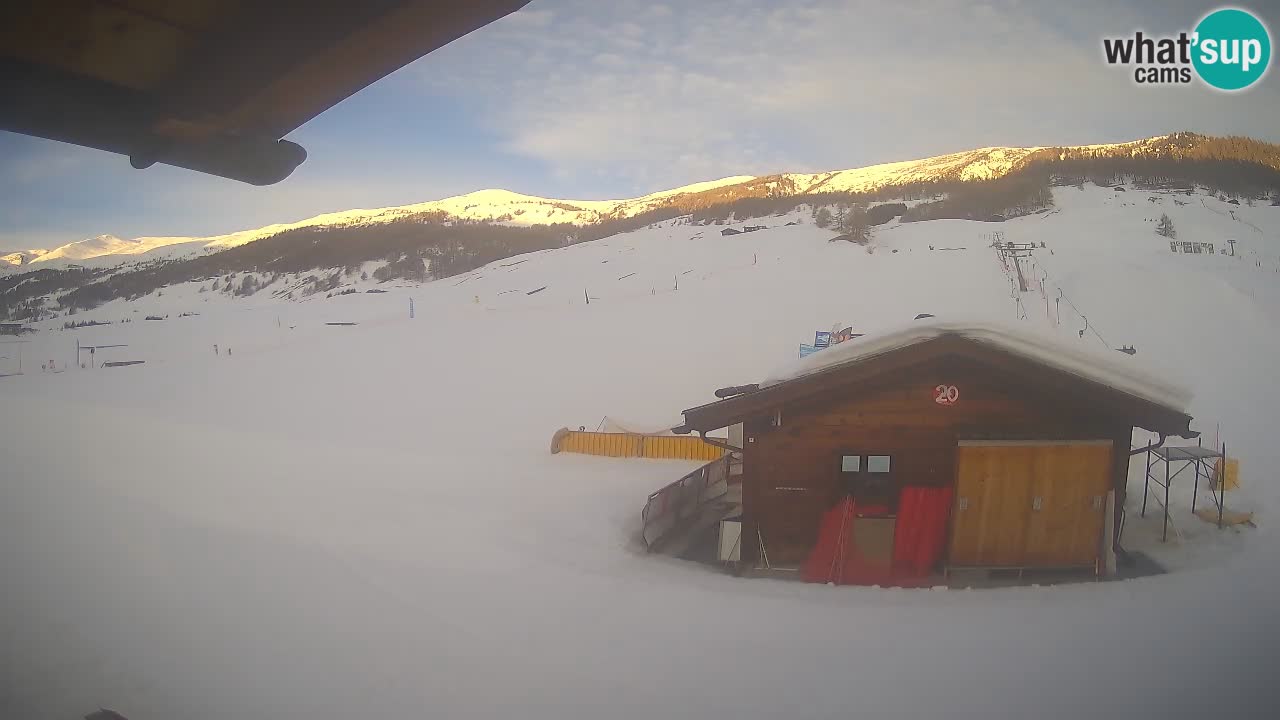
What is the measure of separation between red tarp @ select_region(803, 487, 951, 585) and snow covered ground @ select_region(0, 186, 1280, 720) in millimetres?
746

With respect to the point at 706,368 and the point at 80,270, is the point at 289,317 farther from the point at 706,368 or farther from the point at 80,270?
the point at 80,270

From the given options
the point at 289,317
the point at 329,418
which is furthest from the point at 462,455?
the point at 289,317

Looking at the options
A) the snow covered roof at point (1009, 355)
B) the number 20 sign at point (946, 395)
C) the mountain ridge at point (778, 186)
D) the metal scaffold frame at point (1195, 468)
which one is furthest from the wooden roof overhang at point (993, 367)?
the mountain ridge at point (778, 186)

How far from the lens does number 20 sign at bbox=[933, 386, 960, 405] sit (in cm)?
979

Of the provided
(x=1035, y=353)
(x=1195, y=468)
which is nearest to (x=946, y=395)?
(x=1035, y=353)

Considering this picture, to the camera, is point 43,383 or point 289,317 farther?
point 289,317

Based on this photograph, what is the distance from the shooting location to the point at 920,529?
9.62m

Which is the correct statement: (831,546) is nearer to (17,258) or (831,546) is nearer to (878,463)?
(878,463)

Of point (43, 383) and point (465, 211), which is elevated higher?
point (465, 211)

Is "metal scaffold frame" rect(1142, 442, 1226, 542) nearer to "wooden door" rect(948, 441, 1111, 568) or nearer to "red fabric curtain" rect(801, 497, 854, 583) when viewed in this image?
"wooden door" rect(948, 441, 1111, 568)

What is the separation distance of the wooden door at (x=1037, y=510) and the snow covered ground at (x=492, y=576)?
92 cm

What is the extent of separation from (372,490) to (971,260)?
2924cm

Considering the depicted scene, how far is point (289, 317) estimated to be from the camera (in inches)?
1485

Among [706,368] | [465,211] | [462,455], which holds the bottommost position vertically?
[462,455]
